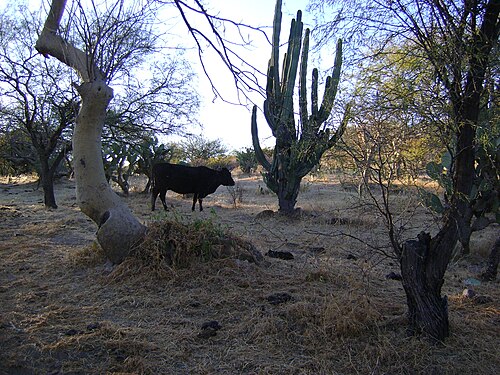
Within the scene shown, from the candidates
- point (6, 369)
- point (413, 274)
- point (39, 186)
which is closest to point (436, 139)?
point (413, 274)

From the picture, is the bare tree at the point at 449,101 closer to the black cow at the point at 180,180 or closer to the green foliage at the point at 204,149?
the black cow at the point at 180,180

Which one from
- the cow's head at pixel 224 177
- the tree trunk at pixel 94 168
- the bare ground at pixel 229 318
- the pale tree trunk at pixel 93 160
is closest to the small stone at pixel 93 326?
the bare ground at pixel 229 318

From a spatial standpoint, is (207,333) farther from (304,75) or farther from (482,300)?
(304,75)

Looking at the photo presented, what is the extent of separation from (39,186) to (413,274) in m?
17.3

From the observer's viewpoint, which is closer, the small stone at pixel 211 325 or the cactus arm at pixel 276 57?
the small stone at pixel 211 325

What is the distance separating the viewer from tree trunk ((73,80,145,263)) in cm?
552

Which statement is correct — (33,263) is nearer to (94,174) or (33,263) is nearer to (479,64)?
(94,174)

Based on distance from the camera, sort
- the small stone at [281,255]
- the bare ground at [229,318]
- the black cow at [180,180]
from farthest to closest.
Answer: the black cow at [180,180] → the small stone at [281,255] → the bare ground at [229,318]

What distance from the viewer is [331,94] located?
5426 mm

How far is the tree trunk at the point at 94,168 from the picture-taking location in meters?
5.52

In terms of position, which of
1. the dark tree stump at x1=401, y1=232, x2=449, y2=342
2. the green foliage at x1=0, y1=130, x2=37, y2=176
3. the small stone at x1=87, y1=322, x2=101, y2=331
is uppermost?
the green foliage at x1=0, y1=130, x2=37, y2=176

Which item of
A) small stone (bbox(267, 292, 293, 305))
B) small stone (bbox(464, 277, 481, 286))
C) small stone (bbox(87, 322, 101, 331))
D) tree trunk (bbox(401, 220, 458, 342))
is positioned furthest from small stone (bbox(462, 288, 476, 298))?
small stone (bbox(87, 322, 101, 331))

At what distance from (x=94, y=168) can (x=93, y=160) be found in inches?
4.2

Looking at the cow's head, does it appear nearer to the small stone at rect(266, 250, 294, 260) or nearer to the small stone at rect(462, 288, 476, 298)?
the small stone at rect(266, 250, 294, 260)
